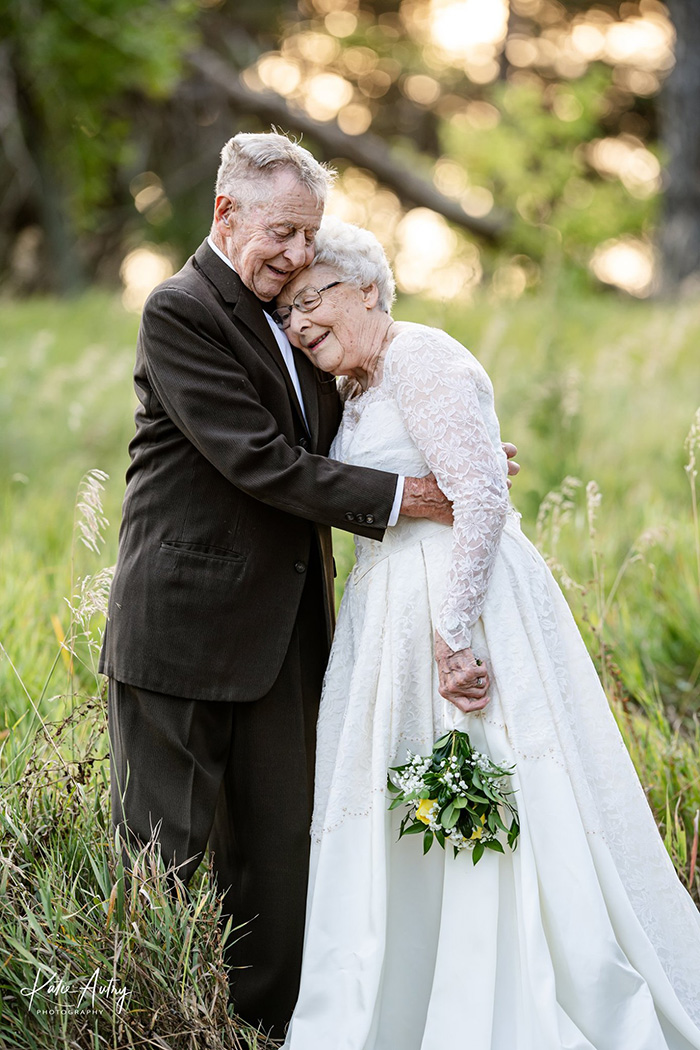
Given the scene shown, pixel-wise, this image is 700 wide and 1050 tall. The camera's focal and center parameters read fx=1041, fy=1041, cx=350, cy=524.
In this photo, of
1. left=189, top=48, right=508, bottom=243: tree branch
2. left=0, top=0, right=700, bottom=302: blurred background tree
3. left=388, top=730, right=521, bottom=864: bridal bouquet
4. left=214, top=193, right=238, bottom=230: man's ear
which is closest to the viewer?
left=388, top=730, right=521, bottom=864: bridal bouquet

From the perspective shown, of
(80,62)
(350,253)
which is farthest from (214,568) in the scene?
(80,62)

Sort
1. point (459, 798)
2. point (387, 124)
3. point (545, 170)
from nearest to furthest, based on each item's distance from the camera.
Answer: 1. point (459, 798)
2. point (545, 170)
3. point (387, 124)

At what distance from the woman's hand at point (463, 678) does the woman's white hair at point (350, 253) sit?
1.02 meters

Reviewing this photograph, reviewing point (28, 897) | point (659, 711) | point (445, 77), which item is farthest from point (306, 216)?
point (445, 77)

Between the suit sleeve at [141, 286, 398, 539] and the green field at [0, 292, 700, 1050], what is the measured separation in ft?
2.32

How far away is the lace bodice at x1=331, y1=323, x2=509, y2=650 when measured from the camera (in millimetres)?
2734

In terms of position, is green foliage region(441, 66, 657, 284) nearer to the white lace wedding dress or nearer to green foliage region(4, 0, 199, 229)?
green foliage region(4, 0, 199, 229)

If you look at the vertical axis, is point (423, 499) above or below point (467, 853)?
above

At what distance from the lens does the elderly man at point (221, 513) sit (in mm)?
2715

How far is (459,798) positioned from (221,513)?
0.97 meters

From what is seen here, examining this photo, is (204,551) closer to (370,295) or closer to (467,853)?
(370,295)
